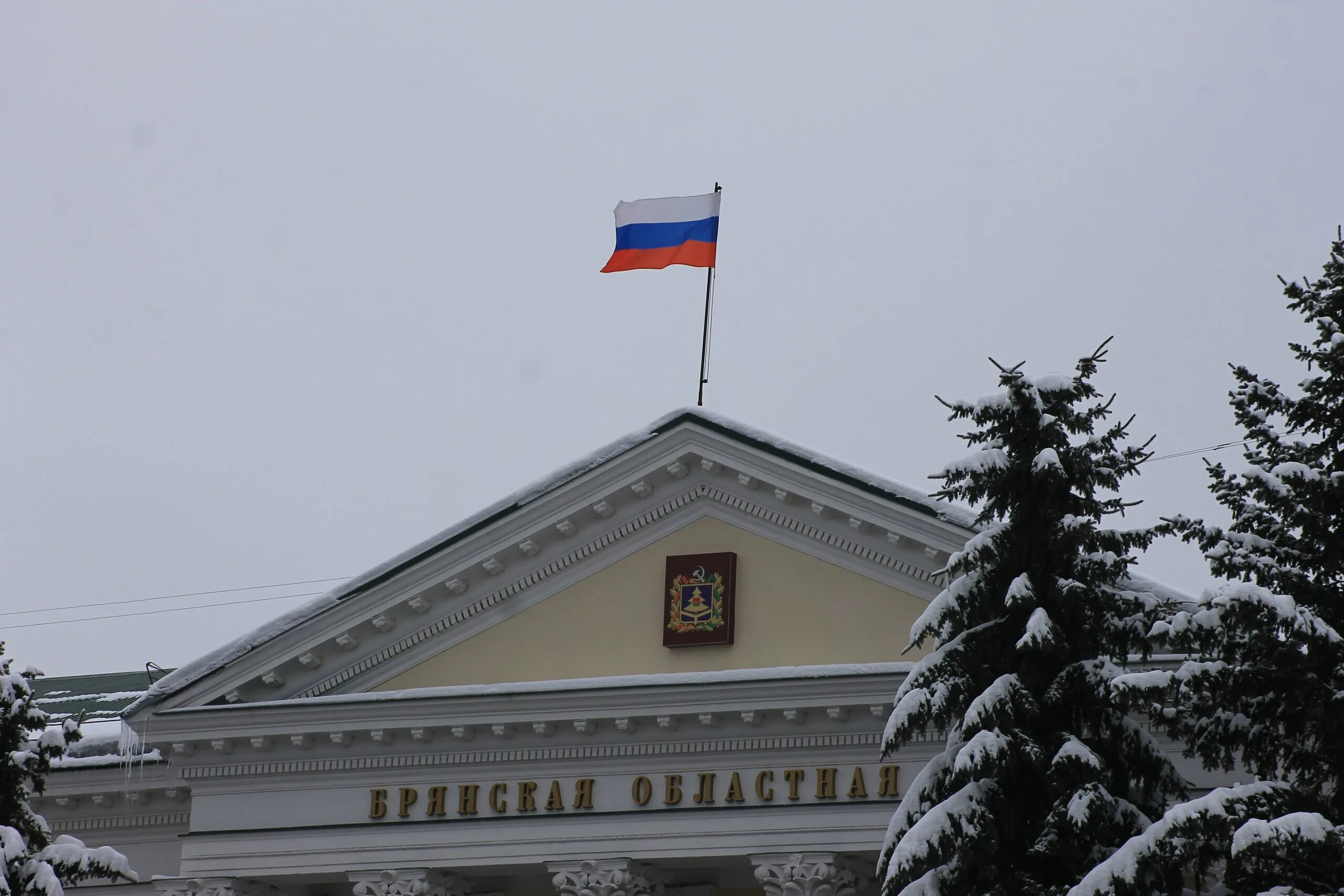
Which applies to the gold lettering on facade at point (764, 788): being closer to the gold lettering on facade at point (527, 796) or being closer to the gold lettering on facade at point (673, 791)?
the gold lettering on facade at point (673, 791)

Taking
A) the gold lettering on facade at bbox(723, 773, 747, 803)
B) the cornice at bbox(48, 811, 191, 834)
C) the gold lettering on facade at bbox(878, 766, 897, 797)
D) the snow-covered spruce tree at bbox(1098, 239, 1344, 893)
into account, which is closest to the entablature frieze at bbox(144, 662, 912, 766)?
the gold lettering on facade at bbox(878, 766, 897, 797)

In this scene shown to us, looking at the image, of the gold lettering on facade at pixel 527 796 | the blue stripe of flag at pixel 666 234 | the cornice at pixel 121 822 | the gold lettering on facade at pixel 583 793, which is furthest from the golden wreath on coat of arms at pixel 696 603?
the cornice at pixel 121 822

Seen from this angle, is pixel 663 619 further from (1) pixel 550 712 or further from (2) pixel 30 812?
(2) pixel 30 812

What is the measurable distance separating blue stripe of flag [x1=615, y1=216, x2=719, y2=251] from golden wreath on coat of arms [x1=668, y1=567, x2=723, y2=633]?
4.12 metres

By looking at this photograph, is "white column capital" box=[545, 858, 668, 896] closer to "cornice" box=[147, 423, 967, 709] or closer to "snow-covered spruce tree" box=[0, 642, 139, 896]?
"cornice" box=[147, 423, 967, 709]

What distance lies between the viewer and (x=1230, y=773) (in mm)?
17672

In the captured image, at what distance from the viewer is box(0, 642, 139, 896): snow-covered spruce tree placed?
1602 centimetres

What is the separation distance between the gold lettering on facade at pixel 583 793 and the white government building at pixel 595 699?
36 mm

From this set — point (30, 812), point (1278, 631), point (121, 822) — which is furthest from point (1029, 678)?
point (121, 822)

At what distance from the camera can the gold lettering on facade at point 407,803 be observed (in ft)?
64.2

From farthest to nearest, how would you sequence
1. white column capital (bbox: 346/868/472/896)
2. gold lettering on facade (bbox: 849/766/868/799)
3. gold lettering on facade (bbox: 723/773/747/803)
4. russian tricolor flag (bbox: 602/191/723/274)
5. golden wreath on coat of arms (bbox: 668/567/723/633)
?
1. russian tricolor flag (bbox: 602/191/723/274)
2. golden wreath on coat of arms (bbox: 668/567/723/633)
3. white column capital (bbox: 346/868/472/896)
4. gold lettering on facade (bbox: 723/773/747/803)
5. gold lettering on facade (bbox: 849/766/868/799)

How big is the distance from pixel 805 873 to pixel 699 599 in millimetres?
3036

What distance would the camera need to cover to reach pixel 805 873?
1823cm

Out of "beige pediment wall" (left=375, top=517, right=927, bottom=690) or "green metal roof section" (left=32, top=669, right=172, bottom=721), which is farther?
"green metal roof section" (left=32, top=669, right=172, bottom=721)
